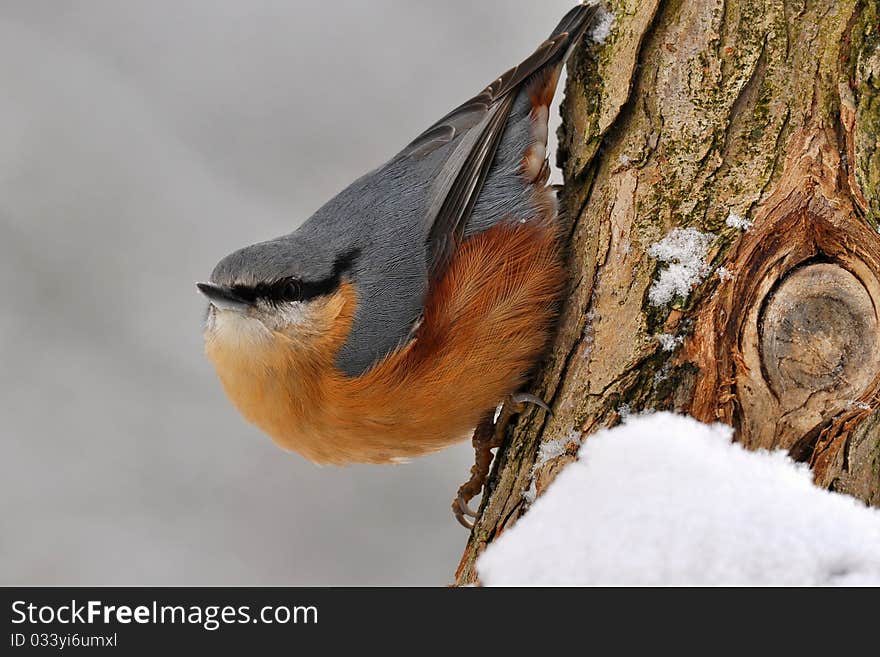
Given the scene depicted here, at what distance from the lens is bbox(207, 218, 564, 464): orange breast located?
7.52 ft

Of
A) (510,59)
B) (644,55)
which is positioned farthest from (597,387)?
(510,59)

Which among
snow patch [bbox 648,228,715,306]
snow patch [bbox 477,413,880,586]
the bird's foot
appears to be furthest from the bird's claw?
snow patch [bbox 648,228,715,306]

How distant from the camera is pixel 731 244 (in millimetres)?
1903

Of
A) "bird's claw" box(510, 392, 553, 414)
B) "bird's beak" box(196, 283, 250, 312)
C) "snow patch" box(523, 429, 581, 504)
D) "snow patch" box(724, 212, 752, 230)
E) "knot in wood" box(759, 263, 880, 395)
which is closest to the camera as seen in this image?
"knot in wood" box(759, 263, 880, 395)

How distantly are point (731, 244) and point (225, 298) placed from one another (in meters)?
1.37

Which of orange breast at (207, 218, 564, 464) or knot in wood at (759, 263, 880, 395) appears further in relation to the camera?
orange breast at (207, 218, 564, 464)

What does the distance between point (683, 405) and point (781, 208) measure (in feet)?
1.60

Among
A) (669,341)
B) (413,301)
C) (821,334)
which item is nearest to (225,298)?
(413,301)

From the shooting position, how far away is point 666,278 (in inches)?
77.3

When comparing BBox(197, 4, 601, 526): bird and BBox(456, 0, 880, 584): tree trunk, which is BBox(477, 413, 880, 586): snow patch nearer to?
BBox(456, 0, 880, 584): tree trunk

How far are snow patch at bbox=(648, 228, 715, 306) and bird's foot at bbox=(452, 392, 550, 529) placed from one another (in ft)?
1.35

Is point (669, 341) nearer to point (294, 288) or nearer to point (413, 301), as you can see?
point (413, 301)

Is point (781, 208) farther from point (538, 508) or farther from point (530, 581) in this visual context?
point (530, 581)

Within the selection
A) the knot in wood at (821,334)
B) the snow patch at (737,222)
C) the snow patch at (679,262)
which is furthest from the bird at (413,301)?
the knot in wood at (821,334)
